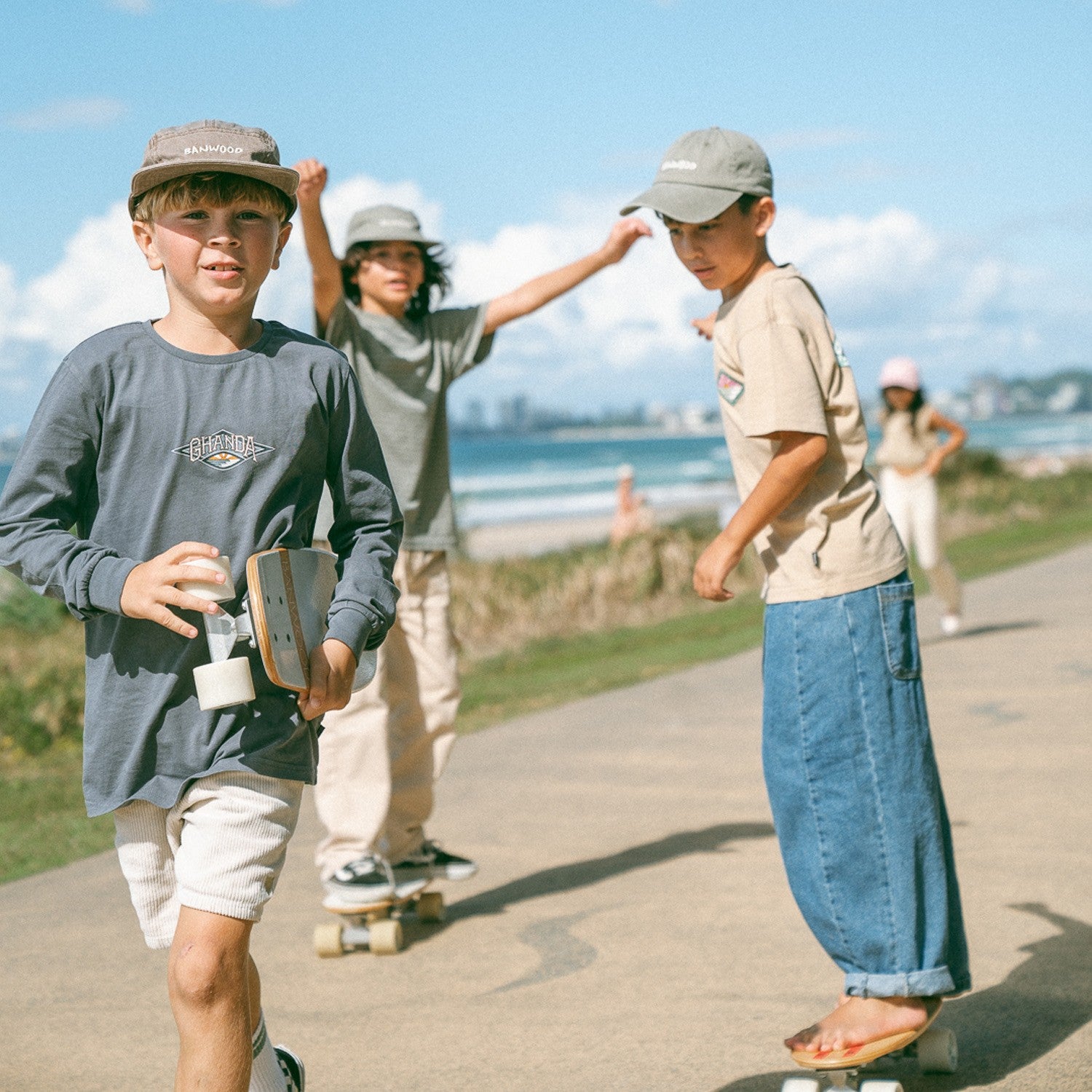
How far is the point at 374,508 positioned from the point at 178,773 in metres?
0.63

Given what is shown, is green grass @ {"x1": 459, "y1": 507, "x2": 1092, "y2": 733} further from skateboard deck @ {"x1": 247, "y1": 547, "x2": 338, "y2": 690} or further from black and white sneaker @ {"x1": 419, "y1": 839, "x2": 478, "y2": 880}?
skateboard deck @ {"x1": 247, "y1": 547, "x2": 338, "y2": 690}

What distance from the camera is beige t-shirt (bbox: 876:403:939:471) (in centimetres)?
1083

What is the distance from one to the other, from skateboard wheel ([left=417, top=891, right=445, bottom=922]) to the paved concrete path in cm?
5

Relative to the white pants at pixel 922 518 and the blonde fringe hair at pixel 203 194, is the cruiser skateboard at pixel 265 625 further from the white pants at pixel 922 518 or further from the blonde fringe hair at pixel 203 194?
the white pants at pixel 922 518

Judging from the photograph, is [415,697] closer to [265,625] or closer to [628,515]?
[265,625]

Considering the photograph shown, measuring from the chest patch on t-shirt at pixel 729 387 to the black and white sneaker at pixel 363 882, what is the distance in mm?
1978

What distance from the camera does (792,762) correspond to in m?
3.46

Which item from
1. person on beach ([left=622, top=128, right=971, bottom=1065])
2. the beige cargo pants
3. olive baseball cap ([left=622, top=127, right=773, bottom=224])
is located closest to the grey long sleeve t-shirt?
person on beach ([left=622, top=128, right=971, bottom=1065])

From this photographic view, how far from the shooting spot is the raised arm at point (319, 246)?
15.2 feet

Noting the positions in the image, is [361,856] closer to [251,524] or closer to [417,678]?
[417,678]

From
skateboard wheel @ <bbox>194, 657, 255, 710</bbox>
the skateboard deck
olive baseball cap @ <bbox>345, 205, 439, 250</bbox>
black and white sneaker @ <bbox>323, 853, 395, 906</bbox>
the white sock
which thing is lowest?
black and white sneaker @ <bbox>323, 853, 395, 906</bbox>

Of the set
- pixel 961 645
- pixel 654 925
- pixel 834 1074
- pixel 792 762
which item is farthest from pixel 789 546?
pixel 961 645

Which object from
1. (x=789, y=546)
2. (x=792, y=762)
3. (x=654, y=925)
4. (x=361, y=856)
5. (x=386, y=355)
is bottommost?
(x=654, y=925)

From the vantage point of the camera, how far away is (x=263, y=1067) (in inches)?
→ 121
